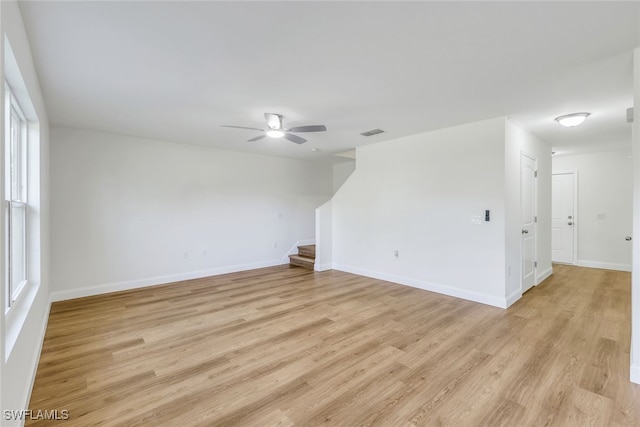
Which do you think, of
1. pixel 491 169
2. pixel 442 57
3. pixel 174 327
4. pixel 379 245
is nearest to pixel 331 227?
pixel 379 245

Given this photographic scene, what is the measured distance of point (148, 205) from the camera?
16.1 feet

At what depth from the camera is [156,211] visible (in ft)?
16.4

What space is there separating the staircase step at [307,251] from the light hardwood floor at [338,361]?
2316mm

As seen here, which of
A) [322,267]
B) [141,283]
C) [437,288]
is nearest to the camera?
[437,288]

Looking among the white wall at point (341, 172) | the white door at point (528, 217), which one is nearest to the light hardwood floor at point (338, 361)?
the white door at point (528, 217)

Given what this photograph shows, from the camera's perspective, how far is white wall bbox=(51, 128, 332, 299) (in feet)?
14.0

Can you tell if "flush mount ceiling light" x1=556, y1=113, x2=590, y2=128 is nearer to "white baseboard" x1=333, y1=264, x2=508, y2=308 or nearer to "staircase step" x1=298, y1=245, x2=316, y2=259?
"white baseboard" x1=333, y1=264, x2=508, y2=308

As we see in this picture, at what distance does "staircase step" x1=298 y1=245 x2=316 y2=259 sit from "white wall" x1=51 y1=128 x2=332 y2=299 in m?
0.32

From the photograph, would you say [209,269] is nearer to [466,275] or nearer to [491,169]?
[466,275]

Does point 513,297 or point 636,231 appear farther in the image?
point 513,297

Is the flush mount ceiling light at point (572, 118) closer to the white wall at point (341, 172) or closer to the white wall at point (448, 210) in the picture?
the white wall at point (448, 210)

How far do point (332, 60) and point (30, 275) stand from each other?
3.42 meters

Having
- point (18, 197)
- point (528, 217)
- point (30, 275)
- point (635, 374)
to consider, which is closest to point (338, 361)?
point (635, 374)

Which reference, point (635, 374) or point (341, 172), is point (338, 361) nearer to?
point (635, 374)
